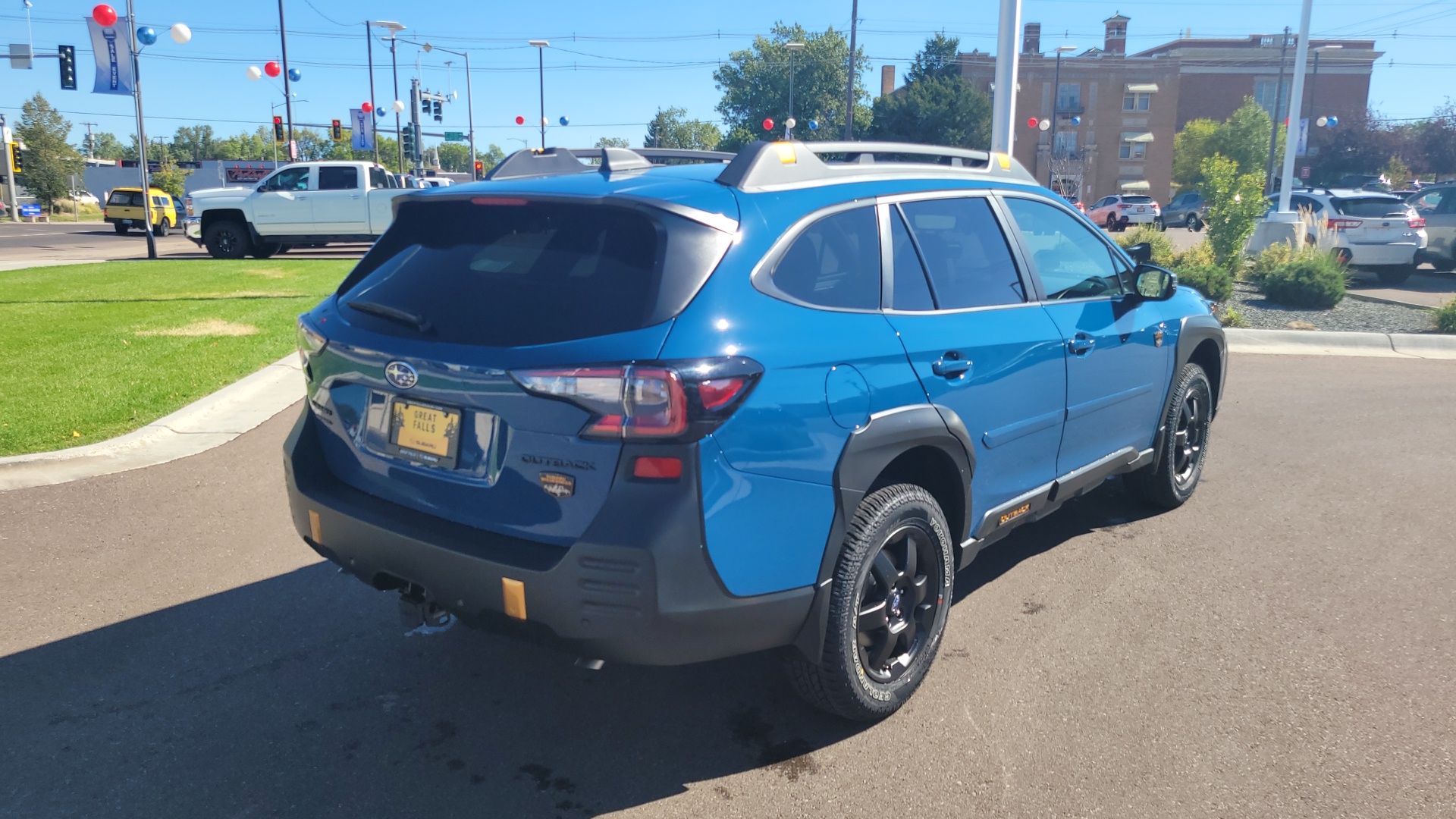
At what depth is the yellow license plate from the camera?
116 inches

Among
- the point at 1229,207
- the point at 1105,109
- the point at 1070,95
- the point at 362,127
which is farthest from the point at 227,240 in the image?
the point at 1105,109

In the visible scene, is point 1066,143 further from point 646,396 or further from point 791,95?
point 646,396

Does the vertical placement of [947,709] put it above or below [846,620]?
below

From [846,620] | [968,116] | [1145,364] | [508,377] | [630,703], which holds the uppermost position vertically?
[968,116]

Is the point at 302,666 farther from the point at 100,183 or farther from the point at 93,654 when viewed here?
the point at 100,183

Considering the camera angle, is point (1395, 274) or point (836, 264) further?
point (1395, 274)

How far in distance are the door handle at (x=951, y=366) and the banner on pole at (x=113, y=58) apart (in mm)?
22751

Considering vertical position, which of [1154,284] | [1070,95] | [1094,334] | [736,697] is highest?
[1070,95]

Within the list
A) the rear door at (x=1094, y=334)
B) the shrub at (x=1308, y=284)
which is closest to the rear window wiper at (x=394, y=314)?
the rear door at (x=1094, y=334)

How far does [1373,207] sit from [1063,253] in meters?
16.3

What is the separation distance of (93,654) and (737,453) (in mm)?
2742

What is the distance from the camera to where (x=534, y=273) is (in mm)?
3008

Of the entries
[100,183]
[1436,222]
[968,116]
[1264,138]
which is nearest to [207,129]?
[100,183]

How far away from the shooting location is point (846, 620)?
10.2 ft
